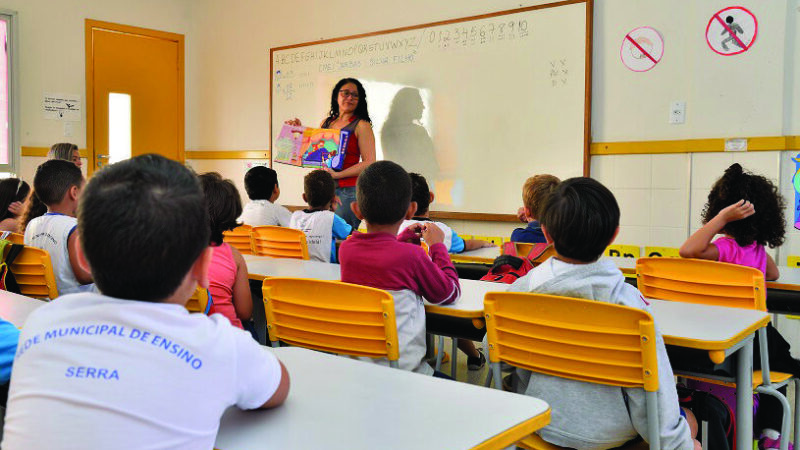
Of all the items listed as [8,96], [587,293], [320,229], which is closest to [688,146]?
[320,229]

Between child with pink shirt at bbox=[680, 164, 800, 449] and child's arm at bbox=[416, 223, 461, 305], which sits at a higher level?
child with pink shirt at bbox=[680, 164, 800, 449]

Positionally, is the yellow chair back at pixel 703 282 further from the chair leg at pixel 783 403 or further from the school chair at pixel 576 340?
the school chair at pixel 576 340

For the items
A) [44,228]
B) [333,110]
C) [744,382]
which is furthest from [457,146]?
[744,382]

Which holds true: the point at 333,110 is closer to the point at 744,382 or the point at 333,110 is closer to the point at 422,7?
the point at 422,7

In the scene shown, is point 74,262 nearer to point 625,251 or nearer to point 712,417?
point 712,417

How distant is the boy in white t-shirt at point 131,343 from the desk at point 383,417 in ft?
0.37

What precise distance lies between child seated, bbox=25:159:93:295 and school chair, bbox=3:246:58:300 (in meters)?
0.07

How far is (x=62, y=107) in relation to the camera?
685cm

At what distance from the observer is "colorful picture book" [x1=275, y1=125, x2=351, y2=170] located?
518 cm

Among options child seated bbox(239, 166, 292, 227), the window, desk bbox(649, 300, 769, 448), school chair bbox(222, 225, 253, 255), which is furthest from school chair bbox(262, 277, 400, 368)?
the window

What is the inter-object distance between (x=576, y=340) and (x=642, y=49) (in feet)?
11.0

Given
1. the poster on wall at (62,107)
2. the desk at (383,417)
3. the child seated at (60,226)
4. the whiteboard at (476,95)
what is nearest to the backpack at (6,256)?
the child seated at (60,226)

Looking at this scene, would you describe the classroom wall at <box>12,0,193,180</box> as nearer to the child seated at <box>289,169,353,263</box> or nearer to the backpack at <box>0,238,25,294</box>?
the child seated at <box>289,169,353,263</box>

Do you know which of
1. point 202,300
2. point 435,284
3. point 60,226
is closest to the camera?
point 435,284
